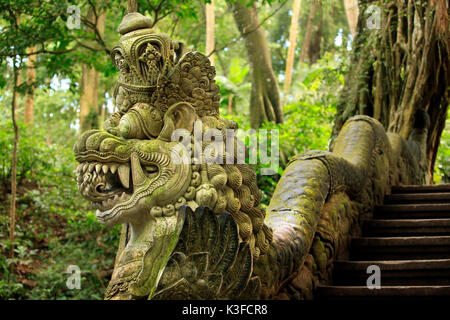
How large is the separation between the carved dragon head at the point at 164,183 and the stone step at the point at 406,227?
223 cm

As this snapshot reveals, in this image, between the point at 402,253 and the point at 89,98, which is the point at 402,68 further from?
the point at 89,98

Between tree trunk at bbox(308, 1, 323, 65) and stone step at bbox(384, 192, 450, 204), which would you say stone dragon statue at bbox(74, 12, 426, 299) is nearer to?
stone step at bbox(384, 192, 450, 204)

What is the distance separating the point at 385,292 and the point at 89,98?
10643mm

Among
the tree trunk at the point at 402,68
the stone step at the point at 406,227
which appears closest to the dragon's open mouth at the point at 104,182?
the stone step at the point at 406,227

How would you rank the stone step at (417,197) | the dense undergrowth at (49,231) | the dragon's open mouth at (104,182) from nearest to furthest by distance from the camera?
1. the dragon's open mouth at (104,182)
2. the stone step at (417,197)
3. the dense undergrowth at (49,231)

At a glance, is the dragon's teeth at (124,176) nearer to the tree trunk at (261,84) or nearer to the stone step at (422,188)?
the stone step at (422,188)

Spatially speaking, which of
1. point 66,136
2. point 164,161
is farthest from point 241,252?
point 66,136

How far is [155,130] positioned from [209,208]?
0.52 meters

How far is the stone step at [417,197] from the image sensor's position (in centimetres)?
588

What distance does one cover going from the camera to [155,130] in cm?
299

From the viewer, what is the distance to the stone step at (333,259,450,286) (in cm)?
410

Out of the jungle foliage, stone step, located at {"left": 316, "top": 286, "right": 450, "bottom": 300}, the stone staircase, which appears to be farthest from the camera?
the jungle foliage

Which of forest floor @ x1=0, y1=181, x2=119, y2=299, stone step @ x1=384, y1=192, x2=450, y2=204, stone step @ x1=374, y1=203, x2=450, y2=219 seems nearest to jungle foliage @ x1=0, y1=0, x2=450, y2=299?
forest floor @ x1=0, y1=181, x2=119, y2=299

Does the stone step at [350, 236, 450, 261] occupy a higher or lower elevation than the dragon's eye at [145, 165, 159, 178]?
lower
